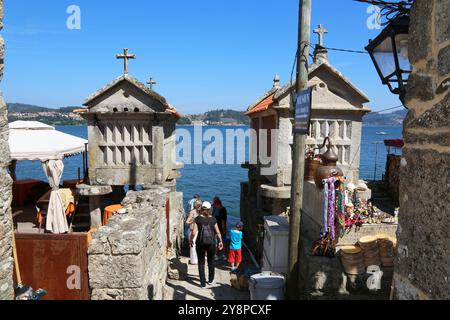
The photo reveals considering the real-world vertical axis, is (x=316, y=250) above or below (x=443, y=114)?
below

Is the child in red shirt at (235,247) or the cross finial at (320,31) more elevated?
the cross finial at (320,31)

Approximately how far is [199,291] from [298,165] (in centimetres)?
360

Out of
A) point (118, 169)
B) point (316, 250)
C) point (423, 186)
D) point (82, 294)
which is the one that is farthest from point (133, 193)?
point (423, 186)

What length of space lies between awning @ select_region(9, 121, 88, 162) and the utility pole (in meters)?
6.53

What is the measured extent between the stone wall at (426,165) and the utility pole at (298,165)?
3.52 meters

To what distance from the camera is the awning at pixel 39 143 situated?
9.21m

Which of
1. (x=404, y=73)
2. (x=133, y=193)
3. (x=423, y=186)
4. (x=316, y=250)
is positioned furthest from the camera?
(x=133, y=193)

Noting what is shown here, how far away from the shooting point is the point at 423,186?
2.29 metres

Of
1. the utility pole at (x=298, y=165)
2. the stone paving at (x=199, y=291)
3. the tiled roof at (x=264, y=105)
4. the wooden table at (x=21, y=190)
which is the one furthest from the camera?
the wooden table at (x=21, y=190)

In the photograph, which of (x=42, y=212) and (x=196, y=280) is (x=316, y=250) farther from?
(x=42, y=212)

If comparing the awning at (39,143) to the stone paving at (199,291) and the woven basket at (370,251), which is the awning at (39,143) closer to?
the stone paving at (199,291)

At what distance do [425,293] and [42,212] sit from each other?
10037 millimetres

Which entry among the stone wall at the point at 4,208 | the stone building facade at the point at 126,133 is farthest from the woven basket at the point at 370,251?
the stone building facade at the point at 126,133

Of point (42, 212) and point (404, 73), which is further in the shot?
point (42, 212)
